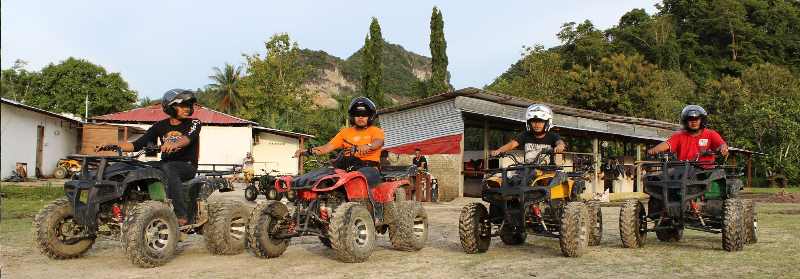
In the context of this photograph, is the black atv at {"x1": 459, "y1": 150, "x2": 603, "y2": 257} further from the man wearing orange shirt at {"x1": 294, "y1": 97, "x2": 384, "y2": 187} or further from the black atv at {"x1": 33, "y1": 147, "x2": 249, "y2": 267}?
the black atv at {"x1": 33, "y1": 147, "x2": 249, "y2": 267}

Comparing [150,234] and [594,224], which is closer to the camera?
[150,234]

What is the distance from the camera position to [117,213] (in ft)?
21.9

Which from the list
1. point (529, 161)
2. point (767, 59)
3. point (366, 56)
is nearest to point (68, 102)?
point (366, 56)

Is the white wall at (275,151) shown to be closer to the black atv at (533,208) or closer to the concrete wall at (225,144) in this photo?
the concrete wall at (225,144)

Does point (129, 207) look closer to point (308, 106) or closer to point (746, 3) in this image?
point (308, 106)

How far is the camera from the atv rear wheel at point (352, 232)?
21.8 feet

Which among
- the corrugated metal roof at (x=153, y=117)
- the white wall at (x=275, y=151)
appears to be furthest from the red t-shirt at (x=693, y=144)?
the white wall at (x=275, y=151)

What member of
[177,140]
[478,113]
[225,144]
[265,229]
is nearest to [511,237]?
[265,229]

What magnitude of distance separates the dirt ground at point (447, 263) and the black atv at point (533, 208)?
0.23 metres

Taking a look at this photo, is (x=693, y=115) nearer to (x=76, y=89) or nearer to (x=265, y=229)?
(x=265, y=229)

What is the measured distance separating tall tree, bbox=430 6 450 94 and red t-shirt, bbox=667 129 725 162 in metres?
47.6

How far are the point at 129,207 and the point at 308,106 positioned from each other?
54.7m

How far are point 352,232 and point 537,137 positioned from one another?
2772 millimetres

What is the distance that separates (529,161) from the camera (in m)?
7.84
